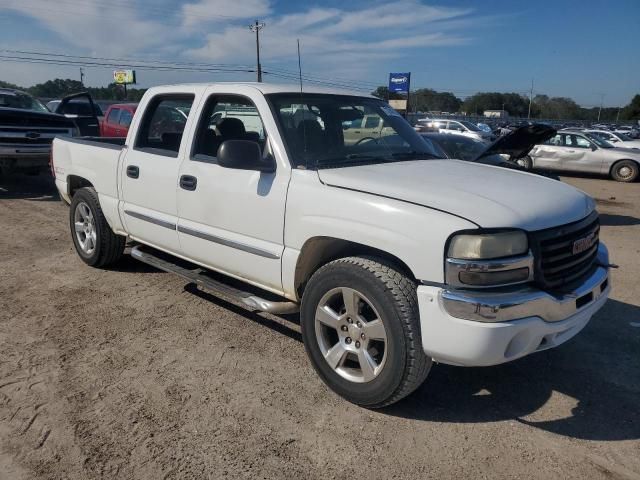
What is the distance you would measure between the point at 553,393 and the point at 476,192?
145 centimetres

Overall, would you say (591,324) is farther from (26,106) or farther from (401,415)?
(26,106)

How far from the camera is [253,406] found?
316 cm

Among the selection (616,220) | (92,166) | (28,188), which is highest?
(92,166)

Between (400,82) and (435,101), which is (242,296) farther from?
(435,101)

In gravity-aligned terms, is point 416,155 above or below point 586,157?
above

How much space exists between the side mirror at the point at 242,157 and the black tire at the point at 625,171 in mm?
15806

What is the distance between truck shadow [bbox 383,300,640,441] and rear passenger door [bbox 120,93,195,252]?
2417 millimetres

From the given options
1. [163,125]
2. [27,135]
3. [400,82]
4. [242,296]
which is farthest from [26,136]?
[400,82]

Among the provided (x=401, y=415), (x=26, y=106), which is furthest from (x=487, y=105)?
(x=401, y=415)

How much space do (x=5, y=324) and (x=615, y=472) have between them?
4.34m

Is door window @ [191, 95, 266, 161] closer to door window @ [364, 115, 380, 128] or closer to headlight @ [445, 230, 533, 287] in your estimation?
door window @ [364, 115, 380, 128]

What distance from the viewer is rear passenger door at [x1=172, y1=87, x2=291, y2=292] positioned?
3.52m

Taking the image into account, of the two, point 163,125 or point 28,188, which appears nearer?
point 163,125

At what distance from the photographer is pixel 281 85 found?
4.00m
